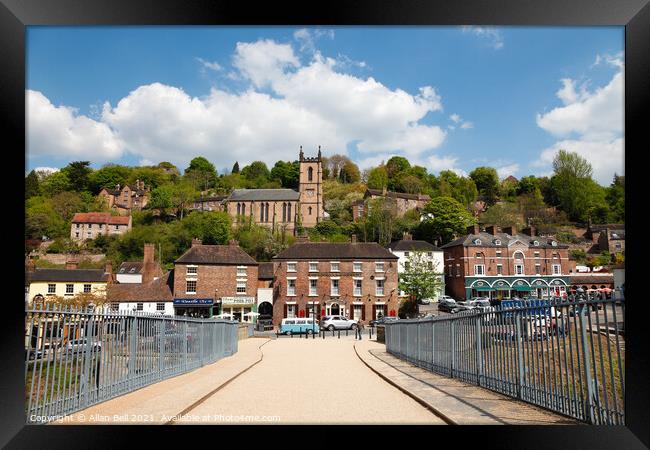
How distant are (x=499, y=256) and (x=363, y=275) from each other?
15607mm

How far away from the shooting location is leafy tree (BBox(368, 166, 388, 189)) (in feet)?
311

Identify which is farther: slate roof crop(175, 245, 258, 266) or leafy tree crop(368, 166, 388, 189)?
leafy tree crop(368, 166, 388, 189)

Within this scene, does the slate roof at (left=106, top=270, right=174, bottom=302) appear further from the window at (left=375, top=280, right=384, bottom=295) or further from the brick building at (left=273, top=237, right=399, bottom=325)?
the window at (left=375, top=280, right=384, bottom=295)

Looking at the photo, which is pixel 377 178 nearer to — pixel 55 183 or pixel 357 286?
pixel 55 183

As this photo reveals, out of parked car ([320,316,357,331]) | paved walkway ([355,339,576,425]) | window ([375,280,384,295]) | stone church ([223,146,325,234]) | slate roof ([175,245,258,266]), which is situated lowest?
parked car ([320,316,357,331])

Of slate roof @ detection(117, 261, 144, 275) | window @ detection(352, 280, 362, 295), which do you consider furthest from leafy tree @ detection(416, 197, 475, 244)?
slate roof @ detection(117, 261, 144, 275)

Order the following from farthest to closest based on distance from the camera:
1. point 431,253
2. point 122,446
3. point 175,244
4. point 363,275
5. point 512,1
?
1. point 175,244
2. point 431,253
3. point 363,275
4. point 512,1
5. point 122,446

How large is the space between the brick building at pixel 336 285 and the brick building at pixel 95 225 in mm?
35074

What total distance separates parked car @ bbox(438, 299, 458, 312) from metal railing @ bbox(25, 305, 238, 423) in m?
36.3

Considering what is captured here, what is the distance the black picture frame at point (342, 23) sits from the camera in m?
5.64

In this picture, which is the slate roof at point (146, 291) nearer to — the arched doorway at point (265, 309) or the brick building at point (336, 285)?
the arched doorway at point (265, 309)

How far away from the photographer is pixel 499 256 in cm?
5203
